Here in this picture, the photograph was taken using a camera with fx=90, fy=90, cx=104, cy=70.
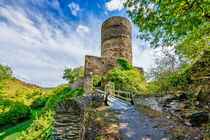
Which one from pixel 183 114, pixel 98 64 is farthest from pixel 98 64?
pixel 183 114

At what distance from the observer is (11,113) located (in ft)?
38.5

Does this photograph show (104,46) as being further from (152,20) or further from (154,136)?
(154,136)

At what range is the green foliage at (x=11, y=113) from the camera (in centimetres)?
1097

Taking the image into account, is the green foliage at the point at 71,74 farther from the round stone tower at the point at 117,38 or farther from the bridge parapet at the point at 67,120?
the bridge parapet at the point at 67,120

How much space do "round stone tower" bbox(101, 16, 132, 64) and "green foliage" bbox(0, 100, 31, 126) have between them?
619 inches

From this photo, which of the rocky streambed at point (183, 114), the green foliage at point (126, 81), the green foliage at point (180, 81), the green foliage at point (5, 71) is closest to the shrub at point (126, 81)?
the green foliage at point (126, 81)

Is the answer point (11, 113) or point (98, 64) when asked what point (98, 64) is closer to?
point (98, 64)

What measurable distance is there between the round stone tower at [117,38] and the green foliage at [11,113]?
15.7 metres

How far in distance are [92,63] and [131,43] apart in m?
10.3

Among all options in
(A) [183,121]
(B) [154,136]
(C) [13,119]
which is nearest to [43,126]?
(B) [154,136]

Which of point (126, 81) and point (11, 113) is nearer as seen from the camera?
point (126, 81)

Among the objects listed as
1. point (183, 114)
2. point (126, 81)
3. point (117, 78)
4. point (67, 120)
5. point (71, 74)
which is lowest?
point (183, 114)

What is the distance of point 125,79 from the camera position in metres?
11.6

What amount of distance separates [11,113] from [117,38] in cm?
1979
